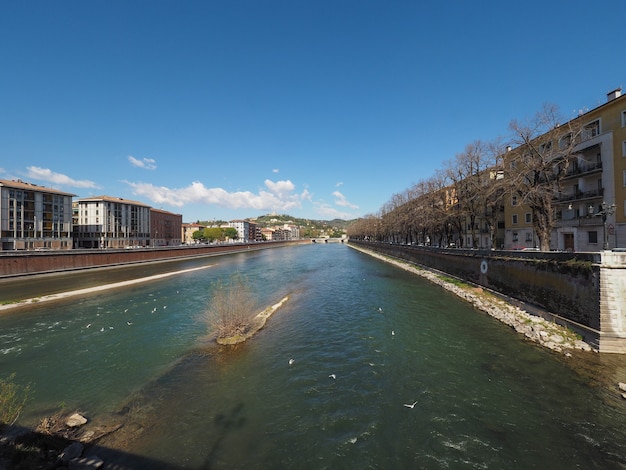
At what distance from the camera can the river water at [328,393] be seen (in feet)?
24.9

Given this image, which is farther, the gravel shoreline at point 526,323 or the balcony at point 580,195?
the balcony at point 580,195

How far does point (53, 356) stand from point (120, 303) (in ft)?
42.3

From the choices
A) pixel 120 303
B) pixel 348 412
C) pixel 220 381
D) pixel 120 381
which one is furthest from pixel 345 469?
pixel 120 303

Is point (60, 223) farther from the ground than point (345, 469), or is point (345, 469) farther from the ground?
point (60, 223)

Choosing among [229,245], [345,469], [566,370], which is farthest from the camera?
[229,245]

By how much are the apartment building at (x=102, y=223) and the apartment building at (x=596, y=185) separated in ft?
316

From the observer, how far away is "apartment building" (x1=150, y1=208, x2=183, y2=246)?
107 metres

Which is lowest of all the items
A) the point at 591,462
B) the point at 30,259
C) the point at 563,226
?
the point at 591,462

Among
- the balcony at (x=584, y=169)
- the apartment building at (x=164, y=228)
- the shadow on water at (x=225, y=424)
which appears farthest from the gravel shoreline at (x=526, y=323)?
the apartment building at (x=164, y=228)

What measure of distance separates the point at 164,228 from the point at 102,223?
38.5 meters

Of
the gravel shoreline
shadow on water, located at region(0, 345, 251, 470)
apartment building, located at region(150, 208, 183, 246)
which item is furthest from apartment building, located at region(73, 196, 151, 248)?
the gravel shoreline

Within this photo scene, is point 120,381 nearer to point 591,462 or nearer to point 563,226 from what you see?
point 591,462

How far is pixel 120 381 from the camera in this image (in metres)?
11.5

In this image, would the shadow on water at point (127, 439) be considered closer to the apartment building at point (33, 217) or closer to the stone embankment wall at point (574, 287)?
the stone embankment wall at point (574, 287)
